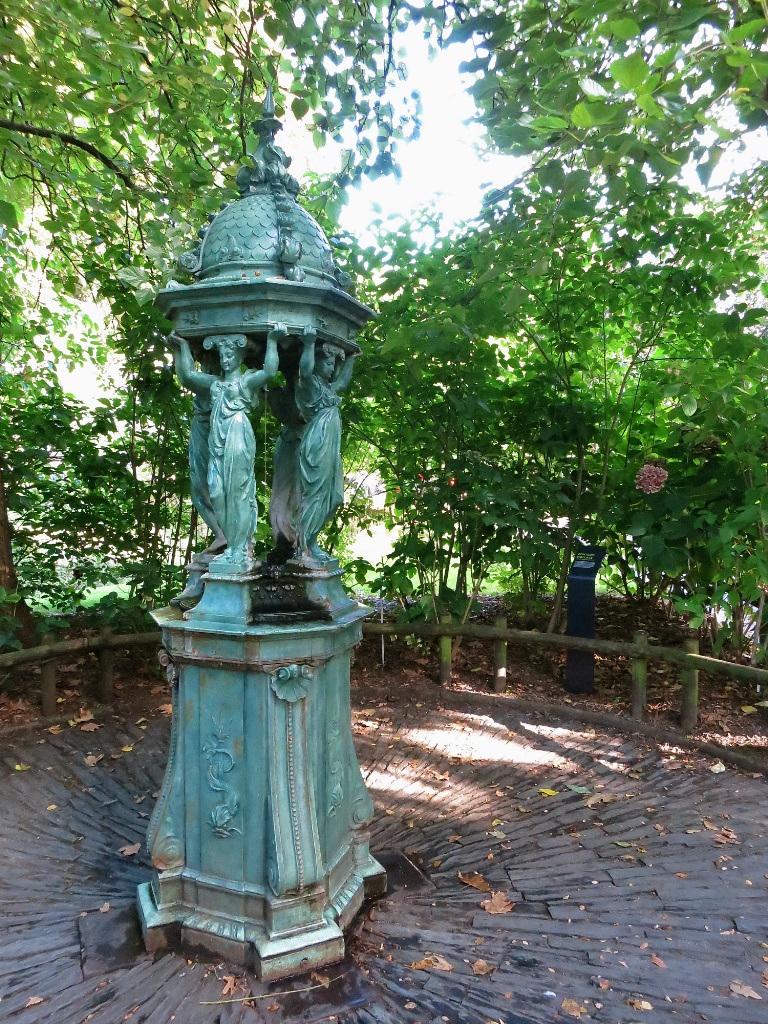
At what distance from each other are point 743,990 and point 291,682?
2028 mm

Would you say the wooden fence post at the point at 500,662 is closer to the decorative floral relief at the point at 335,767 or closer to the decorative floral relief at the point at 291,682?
the decorative floral relief at the point at 335,767

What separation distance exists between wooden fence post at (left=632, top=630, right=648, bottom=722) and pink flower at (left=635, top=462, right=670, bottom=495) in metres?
1.17

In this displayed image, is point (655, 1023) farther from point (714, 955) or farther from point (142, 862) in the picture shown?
point (142, 862)

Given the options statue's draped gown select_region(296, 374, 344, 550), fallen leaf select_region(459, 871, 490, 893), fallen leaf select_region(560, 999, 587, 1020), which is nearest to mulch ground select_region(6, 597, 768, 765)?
fallen leaf select_region(459, 871, 490, 893)

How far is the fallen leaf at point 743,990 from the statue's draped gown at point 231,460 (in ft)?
8.23

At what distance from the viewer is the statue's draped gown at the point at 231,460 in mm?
2746

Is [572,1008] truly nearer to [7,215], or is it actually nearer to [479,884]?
[479,884]

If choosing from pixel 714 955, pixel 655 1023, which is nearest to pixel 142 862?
pixel 655 1023

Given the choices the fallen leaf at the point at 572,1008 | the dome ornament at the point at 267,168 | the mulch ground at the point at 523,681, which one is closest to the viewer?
the fallen leaf at the point at 572,1008

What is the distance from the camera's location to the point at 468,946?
2.69 metres

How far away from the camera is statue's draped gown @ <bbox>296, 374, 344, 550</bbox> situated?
9.57ft

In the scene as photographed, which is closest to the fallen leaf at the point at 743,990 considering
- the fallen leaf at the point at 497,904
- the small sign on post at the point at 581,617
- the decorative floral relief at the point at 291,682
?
the fallen leaf at the point at 497,904

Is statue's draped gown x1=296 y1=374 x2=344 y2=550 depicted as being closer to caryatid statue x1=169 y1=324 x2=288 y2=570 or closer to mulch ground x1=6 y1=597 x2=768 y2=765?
caryatid statue x1=169 y1=324 x2=288 y2=570

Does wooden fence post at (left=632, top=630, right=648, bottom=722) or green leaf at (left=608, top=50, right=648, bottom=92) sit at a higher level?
green leaf at (left=608, top=50, right=648, bottom=92)
